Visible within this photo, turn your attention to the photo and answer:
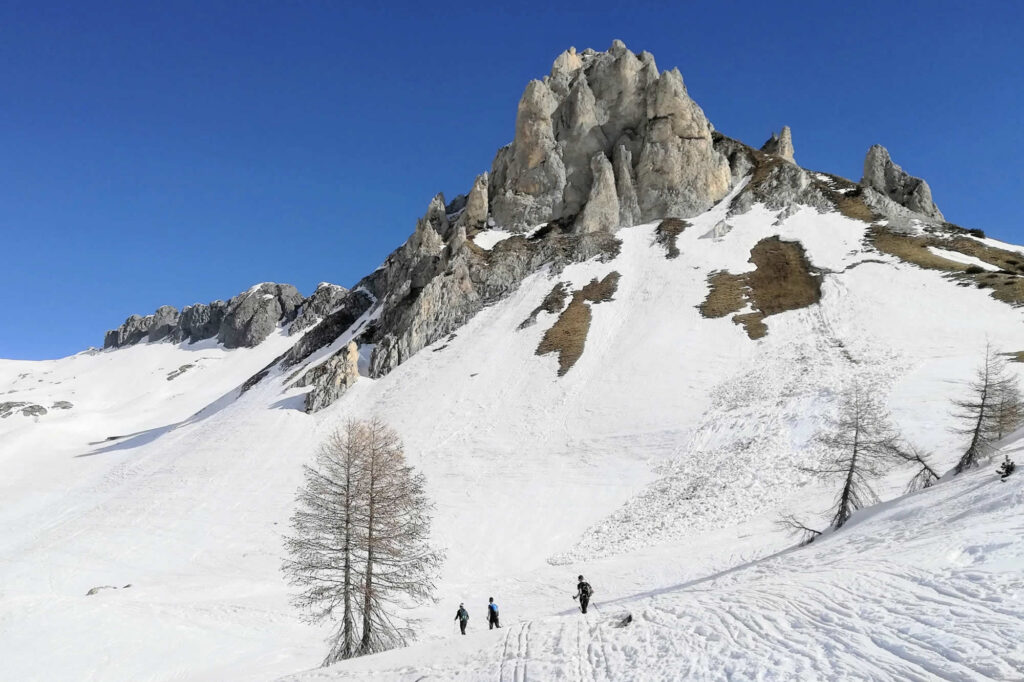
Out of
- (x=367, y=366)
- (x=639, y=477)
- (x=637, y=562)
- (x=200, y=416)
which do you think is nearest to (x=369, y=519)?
(x=637, y=562)

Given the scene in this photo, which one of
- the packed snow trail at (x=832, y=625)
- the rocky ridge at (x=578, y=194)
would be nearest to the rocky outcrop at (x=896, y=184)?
the rocky ridge at (x=578, y=194)

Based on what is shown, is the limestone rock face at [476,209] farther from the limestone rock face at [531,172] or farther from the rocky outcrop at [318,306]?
the rocky outcrop at [318,306]

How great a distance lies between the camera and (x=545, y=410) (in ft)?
135

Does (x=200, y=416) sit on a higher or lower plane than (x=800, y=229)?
lower

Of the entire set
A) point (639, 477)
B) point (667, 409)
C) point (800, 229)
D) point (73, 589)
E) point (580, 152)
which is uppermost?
point (580, 152)

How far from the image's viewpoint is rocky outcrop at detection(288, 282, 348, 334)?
117 meters

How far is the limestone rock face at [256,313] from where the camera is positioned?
116m

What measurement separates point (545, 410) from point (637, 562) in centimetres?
1877

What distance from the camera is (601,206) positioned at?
220 feet

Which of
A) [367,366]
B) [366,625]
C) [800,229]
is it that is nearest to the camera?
[366,625]

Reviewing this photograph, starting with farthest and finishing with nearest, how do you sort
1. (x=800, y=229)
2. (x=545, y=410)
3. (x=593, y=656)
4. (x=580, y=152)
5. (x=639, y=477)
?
(x=580, y=152), (x=800, y=229), (x=545, y=410), (x=639, y=477), (x=593, y=656)

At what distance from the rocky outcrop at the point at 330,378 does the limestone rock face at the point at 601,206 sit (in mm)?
31051

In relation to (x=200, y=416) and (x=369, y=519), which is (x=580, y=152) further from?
(x=369, y=519)

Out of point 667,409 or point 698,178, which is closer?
point 667,409
